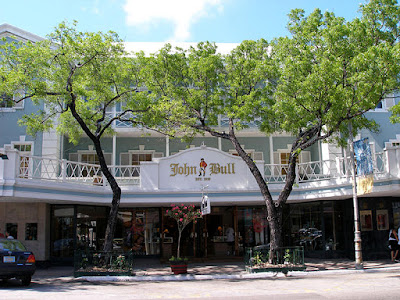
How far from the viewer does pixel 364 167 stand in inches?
619

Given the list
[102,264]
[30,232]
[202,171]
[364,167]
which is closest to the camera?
[102,264]

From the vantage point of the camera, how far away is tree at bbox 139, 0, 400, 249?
578 inches

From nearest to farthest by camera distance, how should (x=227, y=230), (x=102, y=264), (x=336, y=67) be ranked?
(x=336, y=67), (x=102, y=264), (x=227, y=230)

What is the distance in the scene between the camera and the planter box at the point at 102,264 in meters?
14.8

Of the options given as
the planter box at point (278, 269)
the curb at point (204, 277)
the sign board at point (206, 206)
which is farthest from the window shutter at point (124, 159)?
the planter box at point (278, 269)

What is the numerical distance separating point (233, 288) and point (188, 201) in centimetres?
713

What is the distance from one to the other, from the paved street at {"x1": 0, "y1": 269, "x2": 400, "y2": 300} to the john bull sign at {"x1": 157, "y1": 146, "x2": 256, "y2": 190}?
5426mm

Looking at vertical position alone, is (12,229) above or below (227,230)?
above

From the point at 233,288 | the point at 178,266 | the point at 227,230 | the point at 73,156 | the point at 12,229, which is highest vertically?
the point at 73,156

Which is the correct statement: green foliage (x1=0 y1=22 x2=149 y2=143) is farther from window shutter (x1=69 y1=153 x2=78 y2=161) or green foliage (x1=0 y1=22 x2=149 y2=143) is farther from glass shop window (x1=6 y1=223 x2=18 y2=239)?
window shutter (x1=69 y1=153 x2=78 y2=161)

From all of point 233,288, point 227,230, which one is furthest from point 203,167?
point 233,288

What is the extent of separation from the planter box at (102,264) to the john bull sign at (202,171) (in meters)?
4.33

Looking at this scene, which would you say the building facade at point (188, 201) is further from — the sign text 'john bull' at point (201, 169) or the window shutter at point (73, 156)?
the window shutter at point (73, 156)

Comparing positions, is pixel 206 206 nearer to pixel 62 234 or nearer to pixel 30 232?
pixel 62 234
